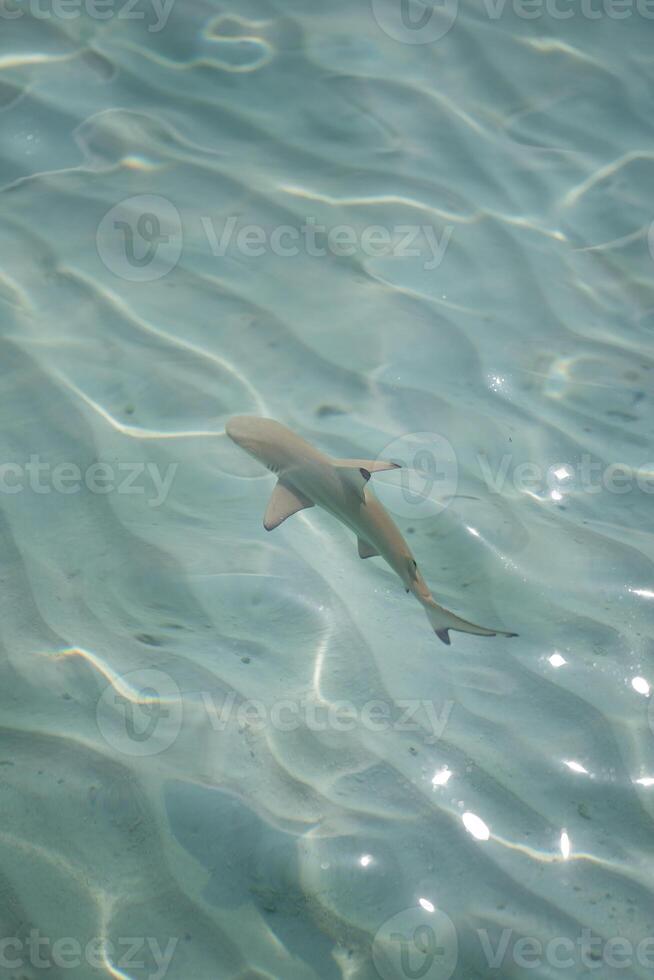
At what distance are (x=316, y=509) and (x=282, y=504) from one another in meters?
0.66

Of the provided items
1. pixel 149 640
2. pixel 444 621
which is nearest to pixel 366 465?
pixel 444 621

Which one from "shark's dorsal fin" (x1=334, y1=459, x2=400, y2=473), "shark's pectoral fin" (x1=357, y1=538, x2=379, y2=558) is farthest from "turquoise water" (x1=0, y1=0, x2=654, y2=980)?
"shark's dorsal fin" (x1=334, y1=459, x2=400, y2=473)

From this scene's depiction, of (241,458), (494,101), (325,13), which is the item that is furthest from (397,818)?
(325,13)

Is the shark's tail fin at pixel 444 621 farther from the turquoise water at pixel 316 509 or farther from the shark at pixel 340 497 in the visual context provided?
the turquoise water at pixel 316 509

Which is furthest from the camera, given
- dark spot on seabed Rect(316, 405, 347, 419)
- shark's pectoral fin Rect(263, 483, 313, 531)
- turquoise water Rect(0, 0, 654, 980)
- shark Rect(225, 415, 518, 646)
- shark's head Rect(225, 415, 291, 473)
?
dark spot on seabed Rect(316, 405, 347, 419)

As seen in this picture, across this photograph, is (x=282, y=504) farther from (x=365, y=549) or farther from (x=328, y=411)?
(x=328, y=411)

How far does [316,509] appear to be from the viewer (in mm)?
3320

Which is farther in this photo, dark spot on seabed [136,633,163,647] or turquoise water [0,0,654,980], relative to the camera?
dark spot on seabed [136,633,163,647]

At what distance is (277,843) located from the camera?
2.37 meters

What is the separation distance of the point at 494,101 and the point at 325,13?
1.38m

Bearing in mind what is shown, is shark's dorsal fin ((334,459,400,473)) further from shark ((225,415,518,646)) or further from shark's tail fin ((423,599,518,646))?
shark's tail fin ((423,599,518,646))

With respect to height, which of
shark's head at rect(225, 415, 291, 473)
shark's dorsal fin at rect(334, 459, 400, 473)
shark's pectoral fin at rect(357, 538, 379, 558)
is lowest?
shark's pectoral fin at rect(357, 538, 379, 558)

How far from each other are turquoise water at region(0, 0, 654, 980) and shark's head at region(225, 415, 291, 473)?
1.64 ft

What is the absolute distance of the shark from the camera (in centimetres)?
244
